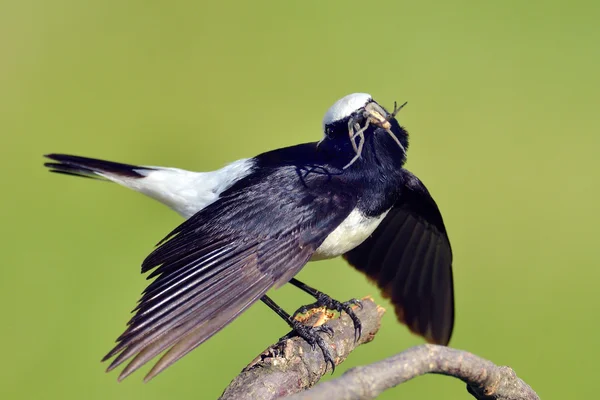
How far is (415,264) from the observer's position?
291cm

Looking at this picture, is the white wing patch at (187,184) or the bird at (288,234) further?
the white wing patch at (187,184)

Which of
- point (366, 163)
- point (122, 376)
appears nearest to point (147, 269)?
point (122, 376)

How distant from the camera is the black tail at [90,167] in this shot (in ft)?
9.27

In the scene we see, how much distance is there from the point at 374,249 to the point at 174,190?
2.56 feet

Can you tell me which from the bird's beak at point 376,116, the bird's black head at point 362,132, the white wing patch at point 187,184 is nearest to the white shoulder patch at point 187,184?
the white wing patch at point 187,184

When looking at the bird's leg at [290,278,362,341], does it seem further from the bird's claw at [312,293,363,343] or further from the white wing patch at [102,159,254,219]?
the white wing patch at [102,159,254,219]

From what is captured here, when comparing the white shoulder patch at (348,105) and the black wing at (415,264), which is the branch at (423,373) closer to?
the white shoulder patch at (348,105)

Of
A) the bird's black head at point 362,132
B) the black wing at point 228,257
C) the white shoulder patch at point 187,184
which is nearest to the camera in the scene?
the black wing at point 228,257

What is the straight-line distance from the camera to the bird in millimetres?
1922

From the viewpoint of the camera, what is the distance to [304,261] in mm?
2174

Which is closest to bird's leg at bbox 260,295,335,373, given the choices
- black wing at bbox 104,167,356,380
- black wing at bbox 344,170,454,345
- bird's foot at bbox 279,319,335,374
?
bird's foot at bbox 279,319,335,374

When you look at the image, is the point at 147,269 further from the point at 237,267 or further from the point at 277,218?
the point at 277,218

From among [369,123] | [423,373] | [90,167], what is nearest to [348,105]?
[369,123]

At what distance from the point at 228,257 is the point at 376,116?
628 millimetres
